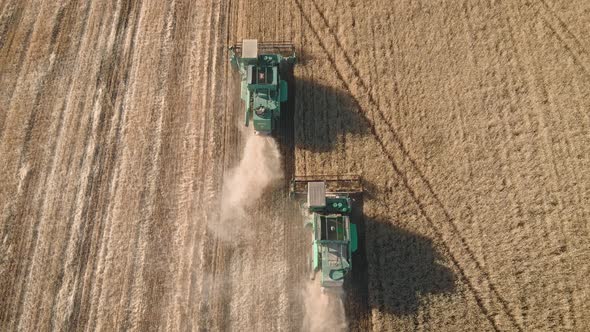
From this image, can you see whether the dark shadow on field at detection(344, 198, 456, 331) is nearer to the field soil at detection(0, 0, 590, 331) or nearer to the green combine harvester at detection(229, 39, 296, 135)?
the field soil at detection(0, 0, 590, 331)

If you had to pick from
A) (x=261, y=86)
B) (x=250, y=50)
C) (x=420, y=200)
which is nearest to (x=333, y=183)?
(x=420, y=200)

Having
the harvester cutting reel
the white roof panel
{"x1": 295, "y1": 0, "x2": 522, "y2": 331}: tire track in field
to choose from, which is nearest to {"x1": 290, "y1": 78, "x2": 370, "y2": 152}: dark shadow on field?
{"x1": 295, "y1": 0, "x2": 522, "y2": 331}: tire track in field

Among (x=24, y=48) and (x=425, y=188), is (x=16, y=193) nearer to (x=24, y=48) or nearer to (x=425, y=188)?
(x=24, y=48)

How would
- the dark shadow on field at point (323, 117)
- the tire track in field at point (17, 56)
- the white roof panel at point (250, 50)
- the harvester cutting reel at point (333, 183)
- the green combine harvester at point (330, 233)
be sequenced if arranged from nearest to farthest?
the green combine harvester at point (330, 233), the harvester cutting reel at point (333, 183), the white roof panel at point (250, 50), the dark shadow on field at point (323, 117), the tire track in field at point (17, 56)

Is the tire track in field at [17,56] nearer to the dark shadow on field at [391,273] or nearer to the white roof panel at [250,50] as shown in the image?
the white roof panel at [250,50]

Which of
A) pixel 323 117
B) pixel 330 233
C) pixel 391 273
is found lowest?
pixel 391 273

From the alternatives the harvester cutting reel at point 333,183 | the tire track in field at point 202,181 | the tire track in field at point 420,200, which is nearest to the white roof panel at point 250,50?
the tire track in field at point 202,181

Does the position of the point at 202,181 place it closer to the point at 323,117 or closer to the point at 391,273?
the point at 323,117

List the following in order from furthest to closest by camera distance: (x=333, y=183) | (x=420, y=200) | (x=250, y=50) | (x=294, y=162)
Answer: (x=250, y=50) < (x=294, y=162) < (x=333, y=183) < (x=420, y=200)
